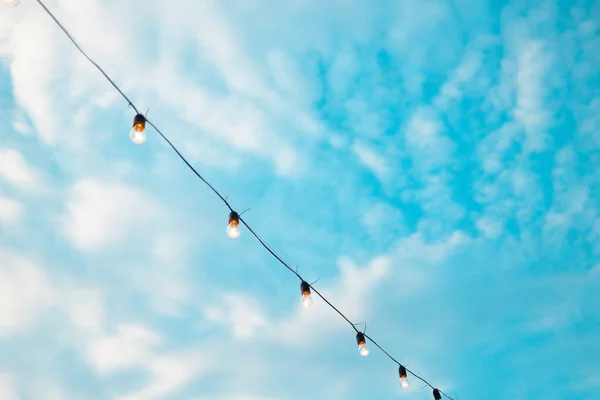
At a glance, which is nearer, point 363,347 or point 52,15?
point 52,15

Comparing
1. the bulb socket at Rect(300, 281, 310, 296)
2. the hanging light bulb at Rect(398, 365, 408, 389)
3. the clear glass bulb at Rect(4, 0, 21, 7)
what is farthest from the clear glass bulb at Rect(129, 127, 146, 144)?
the hanging light bulb at Rect(398, 365, 408, 389)

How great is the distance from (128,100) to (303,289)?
322 cm

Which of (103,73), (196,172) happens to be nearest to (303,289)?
(196,172)

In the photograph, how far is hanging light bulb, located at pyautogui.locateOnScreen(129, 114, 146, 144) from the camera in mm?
3770

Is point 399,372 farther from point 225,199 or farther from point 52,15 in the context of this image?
point 52,15

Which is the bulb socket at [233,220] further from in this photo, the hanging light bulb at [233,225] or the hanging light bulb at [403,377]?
the hanging light bulb at [403,377]

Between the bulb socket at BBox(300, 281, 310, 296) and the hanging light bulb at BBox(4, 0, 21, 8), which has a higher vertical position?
the hanging light bulb at BBox(4, 0, 21, 8)

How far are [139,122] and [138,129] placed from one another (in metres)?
0.07

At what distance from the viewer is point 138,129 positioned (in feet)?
12.5

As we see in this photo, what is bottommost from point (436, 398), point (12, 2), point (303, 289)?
point (436, 398)

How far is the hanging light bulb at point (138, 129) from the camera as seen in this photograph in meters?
3.77

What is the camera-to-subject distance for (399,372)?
6.64 m

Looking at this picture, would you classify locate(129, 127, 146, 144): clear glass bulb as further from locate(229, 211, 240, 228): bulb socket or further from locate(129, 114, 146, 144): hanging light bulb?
locate(229, 211, 240, 228): bulb socket

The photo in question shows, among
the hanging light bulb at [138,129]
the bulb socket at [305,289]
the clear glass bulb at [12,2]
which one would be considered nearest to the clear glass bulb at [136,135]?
the hanging light bulb at [138,129]
